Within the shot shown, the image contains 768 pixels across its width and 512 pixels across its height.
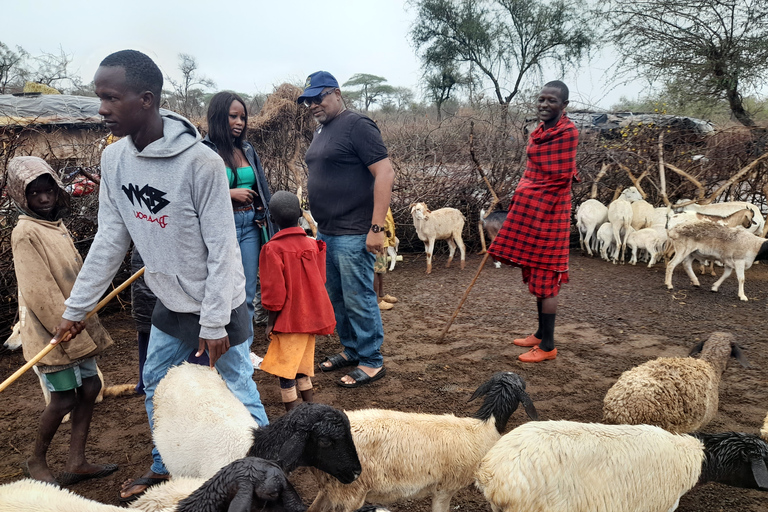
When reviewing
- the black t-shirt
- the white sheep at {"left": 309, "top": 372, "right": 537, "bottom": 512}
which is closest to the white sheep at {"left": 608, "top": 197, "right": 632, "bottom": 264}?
the black t-shirt

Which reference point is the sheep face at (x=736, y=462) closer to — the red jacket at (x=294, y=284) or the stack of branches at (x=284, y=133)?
the red jacket at (x=294, y=284)

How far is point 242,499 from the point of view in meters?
1.41

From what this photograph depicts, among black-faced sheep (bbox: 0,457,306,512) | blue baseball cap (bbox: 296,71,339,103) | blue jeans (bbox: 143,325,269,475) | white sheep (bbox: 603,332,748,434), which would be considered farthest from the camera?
blue baseball cap (bbox: 296,71,339,103)

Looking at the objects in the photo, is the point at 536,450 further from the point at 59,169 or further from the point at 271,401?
the point at 59,169

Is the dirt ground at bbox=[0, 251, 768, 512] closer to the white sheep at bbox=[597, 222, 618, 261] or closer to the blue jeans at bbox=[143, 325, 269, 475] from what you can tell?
the blue jeans at bbox=[143, 325, 269, 475]

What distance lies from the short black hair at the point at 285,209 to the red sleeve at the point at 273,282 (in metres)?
0.23

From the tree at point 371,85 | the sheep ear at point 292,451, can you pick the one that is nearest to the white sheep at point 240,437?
the sheep ear at point 292,451

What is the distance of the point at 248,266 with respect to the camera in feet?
12.5

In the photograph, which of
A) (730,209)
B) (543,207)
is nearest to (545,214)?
(543,207)

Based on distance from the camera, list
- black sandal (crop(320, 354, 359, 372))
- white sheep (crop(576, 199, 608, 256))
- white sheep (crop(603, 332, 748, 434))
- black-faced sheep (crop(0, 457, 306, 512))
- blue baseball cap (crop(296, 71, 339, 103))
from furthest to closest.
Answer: white sheep (crop(576, 199, 608, 256)) → black sandal (crop(320, 354, 359, 372)) → blue baseball cap (crop(296, 71, 339, 103)) → white sheep (crop(603, 332, 748, 434)) → black-faced sheep (crop(0, 457, 306, 512))

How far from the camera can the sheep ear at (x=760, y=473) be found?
2256 mm

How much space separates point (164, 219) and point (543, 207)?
3.19m

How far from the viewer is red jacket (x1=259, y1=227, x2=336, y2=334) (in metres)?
3.19

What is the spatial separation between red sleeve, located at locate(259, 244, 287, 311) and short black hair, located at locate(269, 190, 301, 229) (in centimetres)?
23
